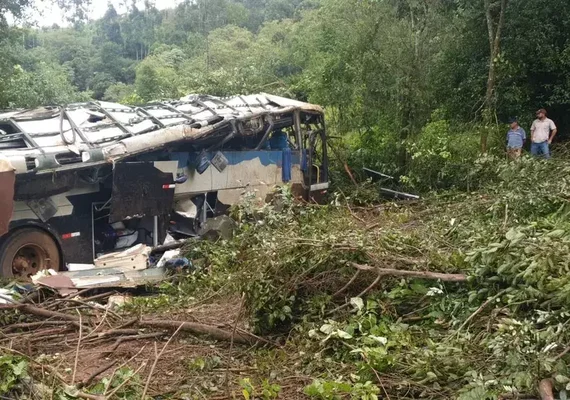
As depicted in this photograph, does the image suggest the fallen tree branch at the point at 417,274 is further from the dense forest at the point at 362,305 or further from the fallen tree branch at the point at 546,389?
the fallen tree branch at the point at 546,389

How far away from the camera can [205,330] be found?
495 cm

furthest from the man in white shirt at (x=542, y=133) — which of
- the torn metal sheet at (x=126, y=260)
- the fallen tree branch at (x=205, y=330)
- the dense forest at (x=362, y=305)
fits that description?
the fallen tree branch at (x=205, y=330)

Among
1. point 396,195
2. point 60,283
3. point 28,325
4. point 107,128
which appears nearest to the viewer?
point 28,325

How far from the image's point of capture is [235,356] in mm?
4703

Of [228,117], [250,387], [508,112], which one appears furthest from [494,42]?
[250,387]

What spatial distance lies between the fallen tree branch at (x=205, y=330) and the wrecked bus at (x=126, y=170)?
2797 millimetres

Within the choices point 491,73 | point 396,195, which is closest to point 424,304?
point 396,195

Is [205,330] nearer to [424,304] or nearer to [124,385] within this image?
[124,385]

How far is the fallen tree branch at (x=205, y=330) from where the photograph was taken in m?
4.89

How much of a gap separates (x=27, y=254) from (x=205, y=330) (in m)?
3.57

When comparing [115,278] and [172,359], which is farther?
[115,278]

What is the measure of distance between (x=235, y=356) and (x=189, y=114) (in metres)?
5.70

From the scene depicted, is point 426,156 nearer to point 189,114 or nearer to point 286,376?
point 189,114

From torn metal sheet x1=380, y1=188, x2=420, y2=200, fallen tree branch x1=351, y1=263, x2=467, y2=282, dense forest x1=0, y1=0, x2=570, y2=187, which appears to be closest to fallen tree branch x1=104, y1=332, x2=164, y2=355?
fallen tree branch x1=351, y1=263, x2=467, y2=282
